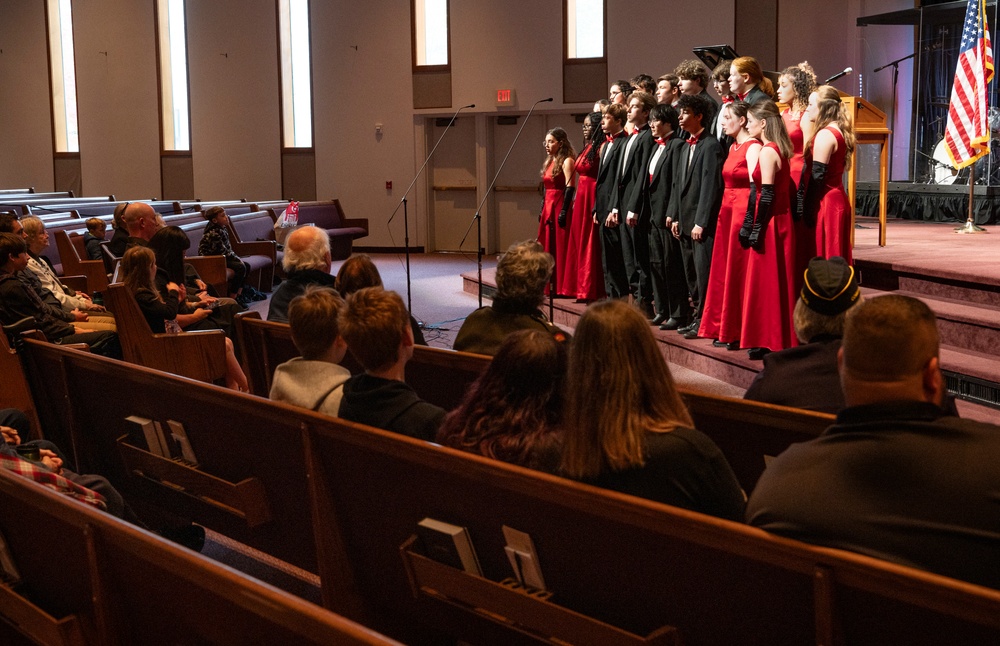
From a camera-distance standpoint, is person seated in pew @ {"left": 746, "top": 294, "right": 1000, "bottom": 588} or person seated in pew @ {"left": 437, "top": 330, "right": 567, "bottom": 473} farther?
person seated in pew @ {"left": 437, "top": 330, "right": 567, "bottom": 473}

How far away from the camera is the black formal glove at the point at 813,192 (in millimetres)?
4906

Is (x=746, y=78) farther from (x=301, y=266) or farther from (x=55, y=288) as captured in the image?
(x=55, y=288)

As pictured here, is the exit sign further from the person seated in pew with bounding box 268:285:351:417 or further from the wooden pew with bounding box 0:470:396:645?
the wooden pew with bounding box 0:470:396:645

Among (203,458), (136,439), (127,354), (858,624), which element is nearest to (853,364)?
(858,624)

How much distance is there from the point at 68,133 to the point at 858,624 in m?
17.5

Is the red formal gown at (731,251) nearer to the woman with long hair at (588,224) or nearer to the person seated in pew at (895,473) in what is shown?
the woman with long hair at (588,224)

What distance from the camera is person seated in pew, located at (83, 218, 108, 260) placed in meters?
7.73

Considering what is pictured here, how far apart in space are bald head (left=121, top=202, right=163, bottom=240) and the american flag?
22.5ft

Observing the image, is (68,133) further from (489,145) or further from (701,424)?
(701,424)

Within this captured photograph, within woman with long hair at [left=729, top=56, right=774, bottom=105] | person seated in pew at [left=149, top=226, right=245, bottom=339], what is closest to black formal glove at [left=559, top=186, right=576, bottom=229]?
woman with long hair at [left=729, top=56, right=774, bottom=105]

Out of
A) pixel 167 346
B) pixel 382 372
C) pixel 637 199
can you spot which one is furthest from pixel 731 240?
pixel 382 372

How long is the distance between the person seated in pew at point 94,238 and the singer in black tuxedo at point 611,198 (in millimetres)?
3969

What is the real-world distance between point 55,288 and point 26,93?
1308cm

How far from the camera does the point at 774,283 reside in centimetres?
505
